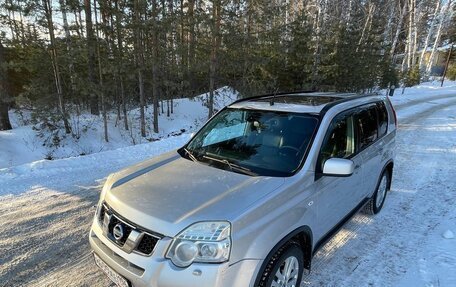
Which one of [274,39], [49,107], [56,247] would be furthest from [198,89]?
[56,247]

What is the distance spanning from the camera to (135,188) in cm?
271

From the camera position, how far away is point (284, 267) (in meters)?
2.55

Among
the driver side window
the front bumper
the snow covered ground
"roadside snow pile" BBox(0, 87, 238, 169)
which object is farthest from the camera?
"roadside snow pile" BBox(0, 87, 238, 169)

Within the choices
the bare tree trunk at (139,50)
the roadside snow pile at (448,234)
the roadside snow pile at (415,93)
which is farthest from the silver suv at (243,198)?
the roadside snow pile at (415,93)

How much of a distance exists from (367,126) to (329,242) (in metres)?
1.56

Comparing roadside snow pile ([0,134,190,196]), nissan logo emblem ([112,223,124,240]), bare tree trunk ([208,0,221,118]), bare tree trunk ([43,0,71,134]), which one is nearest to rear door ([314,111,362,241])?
nissan logo emblem ([112,223,124,240])

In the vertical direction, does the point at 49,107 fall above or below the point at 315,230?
below

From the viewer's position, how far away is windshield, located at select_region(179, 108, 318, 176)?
9.64 ft

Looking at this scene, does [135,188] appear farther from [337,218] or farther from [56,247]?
[337,218]

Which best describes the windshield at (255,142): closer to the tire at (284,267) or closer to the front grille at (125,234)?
the tire at (284,267)

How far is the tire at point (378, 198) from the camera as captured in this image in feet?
14.6

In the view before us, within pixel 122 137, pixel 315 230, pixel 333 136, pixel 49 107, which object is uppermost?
pixel 333 136

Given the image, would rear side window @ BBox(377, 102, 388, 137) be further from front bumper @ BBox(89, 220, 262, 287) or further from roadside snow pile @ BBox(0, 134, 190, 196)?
roadside snow pile @ BBox(0, 134, 190, 196)

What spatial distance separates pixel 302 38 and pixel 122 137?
1029 centimetres
